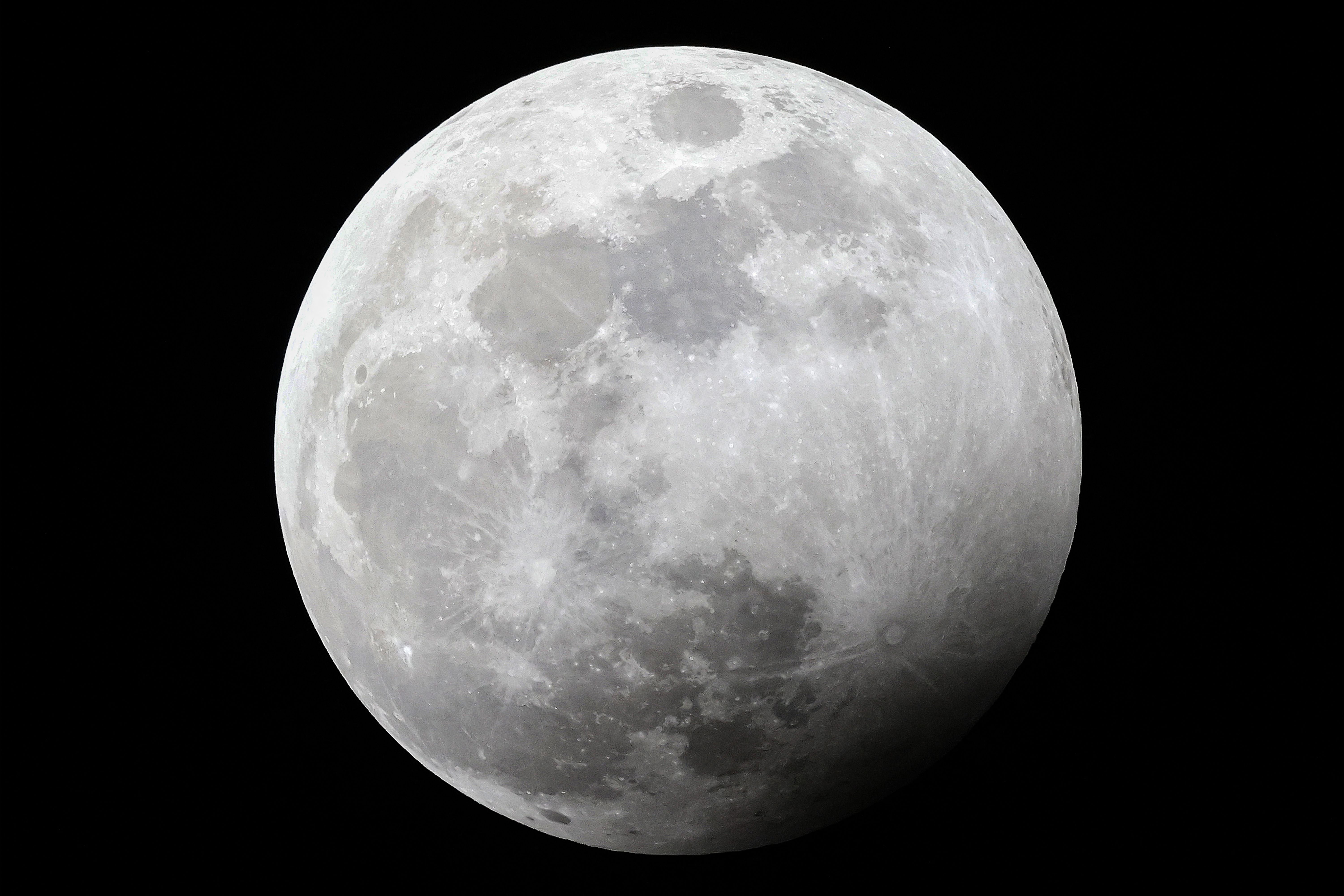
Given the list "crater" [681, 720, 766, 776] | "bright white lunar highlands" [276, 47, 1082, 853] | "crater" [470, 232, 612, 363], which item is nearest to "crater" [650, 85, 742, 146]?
"bright white lunar highlands" [276, 47, 1082, 853]

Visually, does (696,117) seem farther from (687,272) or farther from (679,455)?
(679,455)

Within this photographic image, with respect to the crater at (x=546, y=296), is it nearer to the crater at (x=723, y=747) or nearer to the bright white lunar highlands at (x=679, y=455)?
the bright white lunar highlands at (x=679, y=455)

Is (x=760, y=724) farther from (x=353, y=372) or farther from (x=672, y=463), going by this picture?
(x=353, y=372)

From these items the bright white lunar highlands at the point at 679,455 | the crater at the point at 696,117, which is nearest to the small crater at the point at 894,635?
the bright white lunar highlands at the point at 679,455

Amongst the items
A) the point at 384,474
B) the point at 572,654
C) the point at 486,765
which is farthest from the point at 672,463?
the point at 486,765

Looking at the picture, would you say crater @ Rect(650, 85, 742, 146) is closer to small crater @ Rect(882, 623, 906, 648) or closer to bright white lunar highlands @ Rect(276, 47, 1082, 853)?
bright white lunar highlands @ Rect(276, 47, 1082, 853)
